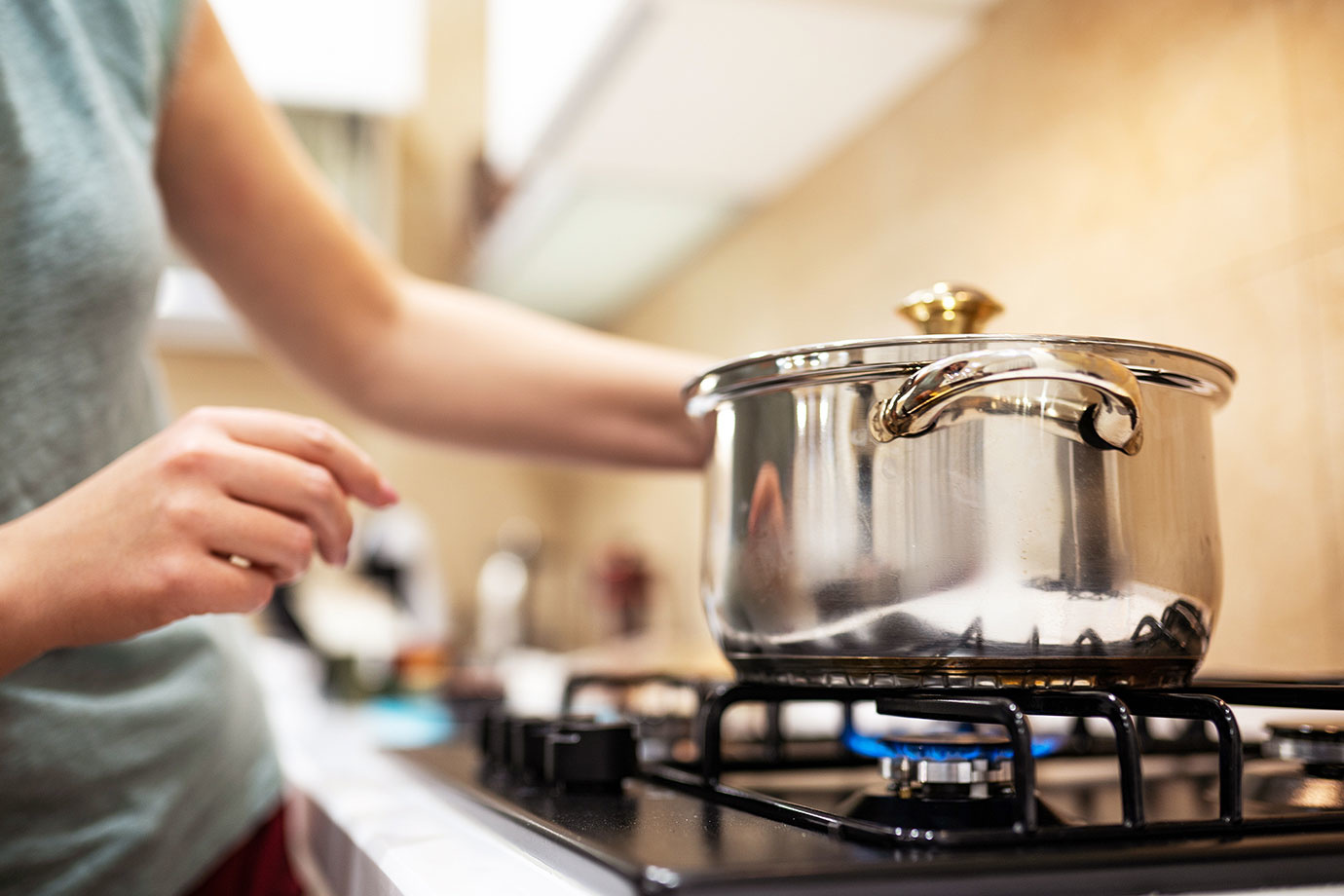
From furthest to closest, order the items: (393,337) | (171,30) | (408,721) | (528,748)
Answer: (408,721) < (393,337) < (171,30) < (528,748)

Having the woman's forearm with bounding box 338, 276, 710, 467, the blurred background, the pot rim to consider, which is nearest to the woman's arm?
the woman's forearm with bounding box 338, 276, 710, 467

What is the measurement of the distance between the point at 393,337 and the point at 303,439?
11.5 inches

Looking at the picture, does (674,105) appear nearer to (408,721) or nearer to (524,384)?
(524,384)

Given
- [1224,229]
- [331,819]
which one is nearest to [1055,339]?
[331,819]

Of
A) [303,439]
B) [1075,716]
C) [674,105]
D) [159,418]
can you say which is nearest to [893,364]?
[1075,716]

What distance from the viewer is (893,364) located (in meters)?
0.41

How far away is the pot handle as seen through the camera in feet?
1.23

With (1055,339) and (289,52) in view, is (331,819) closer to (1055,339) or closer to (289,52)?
(1055,339)

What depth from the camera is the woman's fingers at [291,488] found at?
0.45 meters

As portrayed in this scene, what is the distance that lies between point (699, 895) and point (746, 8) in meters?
0.92

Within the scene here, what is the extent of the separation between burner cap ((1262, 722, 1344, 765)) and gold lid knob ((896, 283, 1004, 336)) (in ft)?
0.80

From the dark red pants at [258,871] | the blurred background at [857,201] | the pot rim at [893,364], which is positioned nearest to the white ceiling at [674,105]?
the blurred background at [857,201]

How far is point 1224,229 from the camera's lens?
0.83 m

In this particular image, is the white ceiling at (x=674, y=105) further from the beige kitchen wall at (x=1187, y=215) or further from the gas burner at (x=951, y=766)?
the gas burner at (x=951, y=766)
